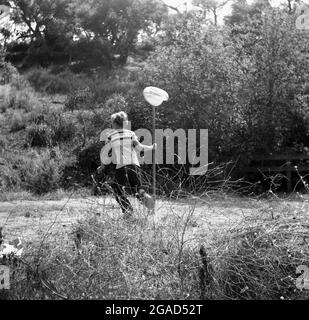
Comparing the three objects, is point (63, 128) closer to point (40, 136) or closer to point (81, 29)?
point (40, 136)

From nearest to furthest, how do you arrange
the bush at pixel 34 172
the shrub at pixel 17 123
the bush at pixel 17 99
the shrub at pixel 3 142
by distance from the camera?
the bush at pixel 34 172, the shrub at pixel 3 142, the shrub at pixel 17 123, the bush at pixel 17 99

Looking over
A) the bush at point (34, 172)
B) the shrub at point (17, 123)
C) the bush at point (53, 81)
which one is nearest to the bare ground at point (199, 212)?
the bush at point (34, 172)

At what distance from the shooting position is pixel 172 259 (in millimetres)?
4691

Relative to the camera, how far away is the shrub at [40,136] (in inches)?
→ 650

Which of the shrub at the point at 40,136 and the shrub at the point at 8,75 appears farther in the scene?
the shrub at the point at 8,75

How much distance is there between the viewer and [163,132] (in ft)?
47.6

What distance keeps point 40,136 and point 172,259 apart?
12.5m

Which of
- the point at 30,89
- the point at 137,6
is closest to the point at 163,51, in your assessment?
the point at 30,89

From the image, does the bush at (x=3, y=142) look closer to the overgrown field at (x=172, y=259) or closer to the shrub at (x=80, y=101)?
the shrub at (x=80, y=101)

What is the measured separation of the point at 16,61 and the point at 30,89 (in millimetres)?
7331

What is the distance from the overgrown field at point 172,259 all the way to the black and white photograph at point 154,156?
13 mm
